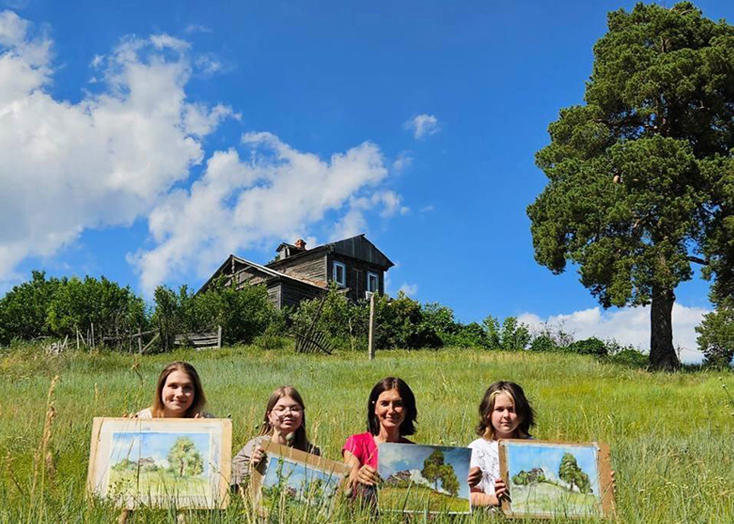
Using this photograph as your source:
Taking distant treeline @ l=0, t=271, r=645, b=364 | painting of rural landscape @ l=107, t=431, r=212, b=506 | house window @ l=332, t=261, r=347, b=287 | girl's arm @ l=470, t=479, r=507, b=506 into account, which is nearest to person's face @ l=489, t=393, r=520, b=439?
girl's arm @ l=470, t=479, r=507, b=506

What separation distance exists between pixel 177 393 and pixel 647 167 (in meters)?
17.7

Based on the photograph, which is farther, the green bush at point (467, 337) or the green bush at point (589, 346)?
the green bush at point (467, 337)

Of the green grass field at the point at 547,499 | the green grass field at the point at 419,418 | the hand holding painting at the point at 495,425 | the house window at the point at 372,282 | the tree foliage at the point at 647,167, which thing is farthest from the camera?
the house window at the point at 372,282

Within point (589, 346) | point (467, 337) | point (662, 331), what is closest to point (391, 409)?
point (662, 331)

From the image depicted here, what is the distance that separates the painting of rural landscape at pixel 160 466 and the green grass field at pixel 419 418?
125 mm

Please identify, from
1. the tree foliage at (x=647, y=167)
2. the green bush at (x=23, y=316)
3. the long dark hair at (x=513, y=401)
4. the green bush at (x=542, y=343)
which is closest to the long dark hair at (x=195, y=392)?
the long dark hair at (x=513, y=401)

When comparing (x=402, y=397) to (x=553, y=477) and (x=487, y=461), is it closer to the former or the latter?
(x=487, y=461)

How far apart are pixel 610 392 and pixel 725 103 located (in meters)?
14.4

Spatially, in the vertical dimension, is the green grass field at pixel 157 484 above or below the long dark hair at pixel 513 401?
below

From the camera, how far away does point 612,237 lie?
19547 mm

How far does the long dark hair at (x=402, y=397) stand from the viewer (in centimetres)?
418

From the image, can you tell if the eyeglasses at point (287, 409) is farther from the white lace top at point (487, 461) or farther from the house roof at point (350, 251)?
the house roof at point (350, 251)

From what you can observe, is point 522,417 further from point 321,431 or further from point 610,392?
point 610,392

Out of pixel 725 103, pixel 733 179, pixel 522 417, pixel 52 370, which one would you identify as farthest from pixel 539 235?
pixel 522 417
